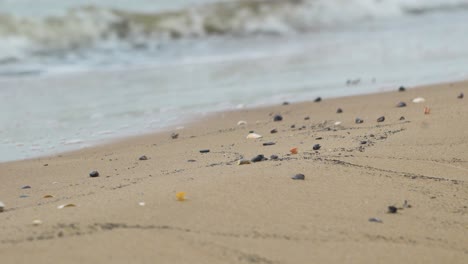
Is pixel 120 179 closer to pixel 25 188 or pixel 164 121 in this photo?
pixel 25 188

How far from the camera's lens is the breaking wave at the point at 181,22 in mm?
18688

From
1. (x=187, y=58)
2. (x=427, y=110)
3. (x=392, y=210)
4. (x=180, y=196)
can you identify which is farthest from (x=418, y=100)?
(x=187, y=58)

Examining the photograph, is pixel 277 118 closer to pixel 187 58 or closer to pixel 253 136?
pixel 253 136

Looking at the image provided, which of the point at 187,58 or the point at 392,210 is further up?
the point at 187,58

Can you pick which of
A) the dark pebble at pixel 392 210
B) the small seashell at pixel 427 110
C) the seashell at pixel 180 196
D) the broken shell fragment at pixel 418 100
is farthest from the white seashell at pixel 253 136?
the dark pebble at pixel 392 210

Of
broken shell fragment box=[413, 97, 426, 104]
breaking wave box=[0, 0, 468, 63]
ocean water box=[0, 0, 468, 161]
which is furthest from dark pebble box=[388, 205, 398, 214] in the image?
breaking wave box=[0, 0, 468, 63]

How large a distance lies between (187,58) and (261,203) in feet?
40.2

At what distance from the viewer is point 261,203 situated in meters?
3.67

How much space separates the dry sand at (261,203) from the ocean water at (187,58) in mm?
2067

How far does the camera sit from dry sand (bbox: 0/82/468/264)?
317cm

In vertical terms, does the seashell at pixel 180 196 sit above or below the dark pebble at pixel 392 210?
above

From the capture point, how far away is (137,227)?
3359 millimetres

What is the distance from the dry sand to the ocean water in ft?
6.78

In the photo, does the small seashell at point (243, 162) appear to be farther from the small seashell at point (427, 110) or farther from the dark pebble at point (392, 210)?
the small seashell at point (427, 110)
